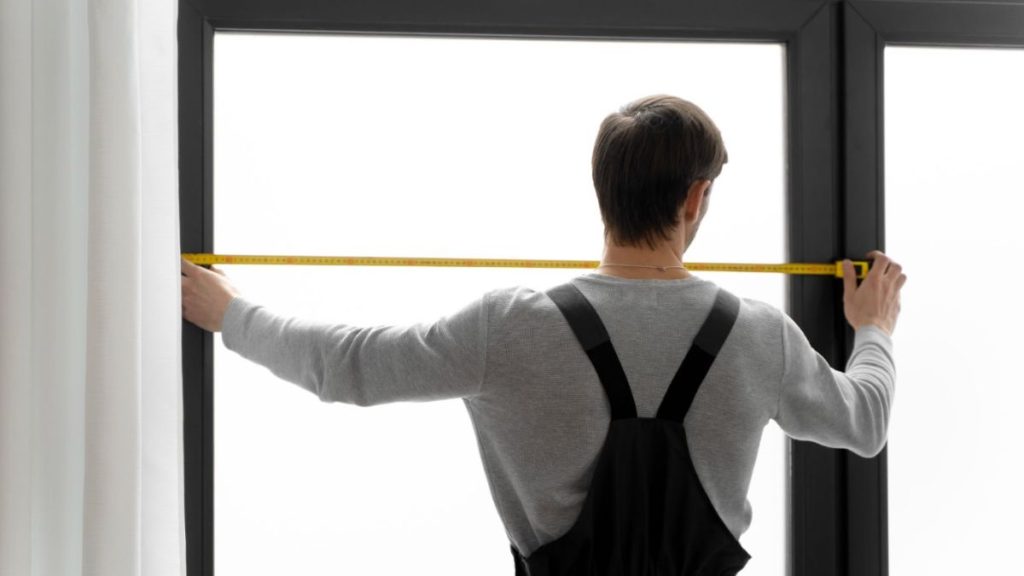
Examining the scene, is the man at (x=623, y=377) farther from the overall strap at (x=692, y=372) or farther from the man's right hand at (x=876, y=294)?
the man's right hand at (x=876, y=294)

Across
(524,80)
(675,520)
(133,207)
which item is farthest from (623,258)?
(133,207)

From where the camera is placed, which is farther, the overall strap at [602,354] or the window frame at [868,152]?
the window frame at [868,152]

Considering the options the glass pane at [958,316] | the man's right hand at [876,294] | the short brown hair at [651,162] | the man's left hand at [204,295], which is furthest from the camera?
the glass pane at [958,316]

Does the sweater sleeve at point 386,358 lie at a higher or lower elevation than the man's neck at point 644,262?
lower

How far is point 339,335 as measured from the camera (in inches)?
46.8

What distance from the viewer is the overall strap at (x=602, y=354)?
3.63 ft

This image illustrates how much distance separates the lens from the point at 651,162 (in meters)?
1.13

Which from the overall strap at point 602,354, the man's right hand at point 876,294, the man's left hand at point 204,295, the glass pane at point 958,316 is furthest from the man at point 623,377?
the glass pane at point 958,316

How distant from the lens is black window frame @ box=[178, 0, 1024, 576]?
1.46 m

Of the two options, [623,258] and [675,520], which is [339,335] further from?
[675,520]

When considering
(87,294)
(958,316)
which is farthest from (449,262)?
(958,316)

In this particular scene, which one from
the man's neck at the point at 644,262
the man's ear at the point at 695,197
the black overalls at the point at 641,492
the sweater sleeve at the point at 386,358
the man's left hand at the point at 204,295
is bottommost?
the black overalls at the point at 641,492

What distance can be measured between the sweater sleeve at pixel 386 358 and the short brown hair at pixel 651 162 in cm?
23

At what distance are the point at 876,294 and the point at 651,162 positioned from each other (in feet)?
1.87
